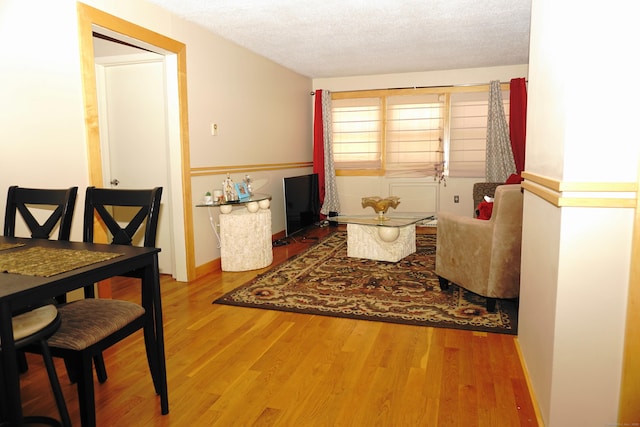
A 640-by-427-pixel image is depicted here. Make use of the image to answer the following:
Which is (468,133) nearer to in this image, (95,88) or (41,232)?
(95,88)

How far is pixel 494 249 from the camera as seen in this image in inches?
115

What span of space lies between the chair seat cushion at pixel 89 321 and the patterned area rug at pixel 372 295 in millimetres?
1414

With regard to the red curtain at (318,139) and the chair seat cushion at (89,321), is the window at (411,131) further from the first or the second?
the chair seat cushion at (89,321)

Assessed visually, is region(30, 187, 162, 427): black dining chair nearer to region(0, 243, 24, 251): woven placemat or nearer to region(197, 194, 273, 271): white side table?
region(0, 243, 24, 251): woven placemat

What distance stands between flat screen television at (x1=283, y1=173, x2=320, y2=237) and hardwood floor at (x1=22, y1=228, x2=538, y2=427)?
2680mm

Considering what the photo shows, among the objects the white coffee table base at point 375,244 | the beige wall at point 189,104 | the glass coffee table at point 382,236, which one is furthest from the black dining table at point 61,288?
the white coffee table base at point 375,244

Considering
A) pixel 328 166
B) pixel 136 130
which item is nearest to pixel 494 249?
pixel 136 130

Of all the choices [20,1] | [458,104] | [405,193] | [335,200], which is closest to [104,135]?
[20,1]

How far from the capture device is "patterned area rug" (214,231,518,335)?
299 centimetres

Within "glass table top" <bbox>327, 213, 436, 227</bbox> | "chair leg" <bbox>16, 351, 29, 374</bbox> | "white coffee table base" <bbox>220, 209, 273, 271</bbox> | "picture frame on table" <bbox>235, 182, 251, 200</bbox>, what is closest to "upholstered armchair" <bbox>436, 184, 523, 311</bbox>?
"glass table top" <bbox>327, 213, 436, 227</bbox>

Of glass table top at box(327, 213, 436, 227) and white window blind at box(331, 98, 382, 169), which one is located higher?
white window blind at box(331, 98, 382, 169)

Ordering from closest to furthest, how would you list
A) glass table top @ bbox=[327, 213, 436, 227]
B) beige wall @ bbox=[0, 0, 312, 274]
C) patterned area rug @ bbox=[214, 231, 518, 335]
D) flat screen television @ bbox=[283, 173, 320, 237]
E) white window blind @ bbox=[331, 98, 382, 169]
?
1. beige wall @ bbox=[0, 0, 312, 274]
2. patterned area rug @ bbox=[214, 231, 518, 335]
3. glass table top @ bbox=[327, 213, 436, 227]
4. flat screen television @ bbox=[283, 173, 320, 237]
5. white window blind @ bbox=[331, 98, 382, 169]

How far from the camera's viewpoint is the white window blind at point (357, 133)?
6.82m

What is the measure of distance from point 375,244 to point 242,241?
133 centimetres
